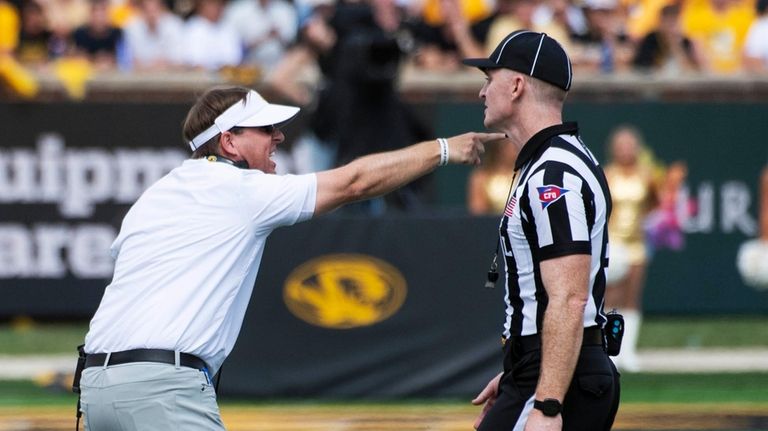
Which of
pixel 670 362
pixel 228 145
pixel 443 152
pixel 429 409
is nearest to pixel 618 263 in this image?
pixel 670 362

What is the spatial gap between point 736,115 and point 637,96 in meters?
1.10

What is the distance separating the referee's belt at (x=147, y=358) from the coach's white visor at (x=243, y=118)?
86 centimetres

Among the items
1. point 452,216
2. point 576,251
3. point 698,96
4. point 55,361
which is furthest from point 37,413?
point 698,96

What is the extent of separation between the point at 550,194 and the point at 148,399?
1.60m

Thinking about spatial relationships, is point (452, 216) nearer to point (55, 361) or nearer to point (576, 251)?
point (55, 361)

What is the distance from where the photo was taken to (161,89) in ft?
48.7

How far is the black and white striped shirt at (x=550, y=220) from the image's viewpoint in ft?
15.7

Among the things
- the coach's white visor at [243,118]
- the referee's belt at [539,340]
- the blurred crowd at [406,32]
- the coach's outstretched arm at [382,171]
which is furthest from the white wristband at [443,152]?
the blurred crowd at [406,32]

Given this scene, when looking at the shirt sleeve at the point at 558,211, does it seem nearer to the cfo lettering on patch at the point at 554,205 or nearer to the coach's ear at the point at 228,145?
the cfo lettering on patch at the point at 554,205

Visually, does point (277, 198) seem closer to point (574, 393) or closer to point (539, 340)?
point (539, 340)

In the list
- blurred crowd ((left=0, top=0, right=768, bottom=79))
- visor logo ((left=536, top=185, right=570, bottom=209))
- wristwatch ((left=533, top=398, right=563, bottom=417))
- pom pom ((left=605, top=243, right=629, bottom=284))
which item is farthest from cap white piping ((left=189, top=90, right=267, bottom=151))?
blurred crowd ((left=0, top=0, right=768, bottom=79))

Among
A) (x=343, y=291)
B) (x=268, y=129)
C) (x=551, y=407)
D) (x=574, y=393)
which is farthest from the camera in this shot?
(x=343, y=291)

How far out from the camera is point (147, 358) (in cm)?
505

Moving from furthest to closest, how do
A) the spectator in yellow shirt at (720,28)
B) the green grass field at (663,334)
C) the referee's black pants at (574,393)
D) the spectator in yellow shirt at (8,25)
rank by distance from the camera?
the spectator in yellow shirt at (720,28), the spectator in yellow shirt at (8,25), the green grass field at (663,334), the referee's black pants at (574,393)
